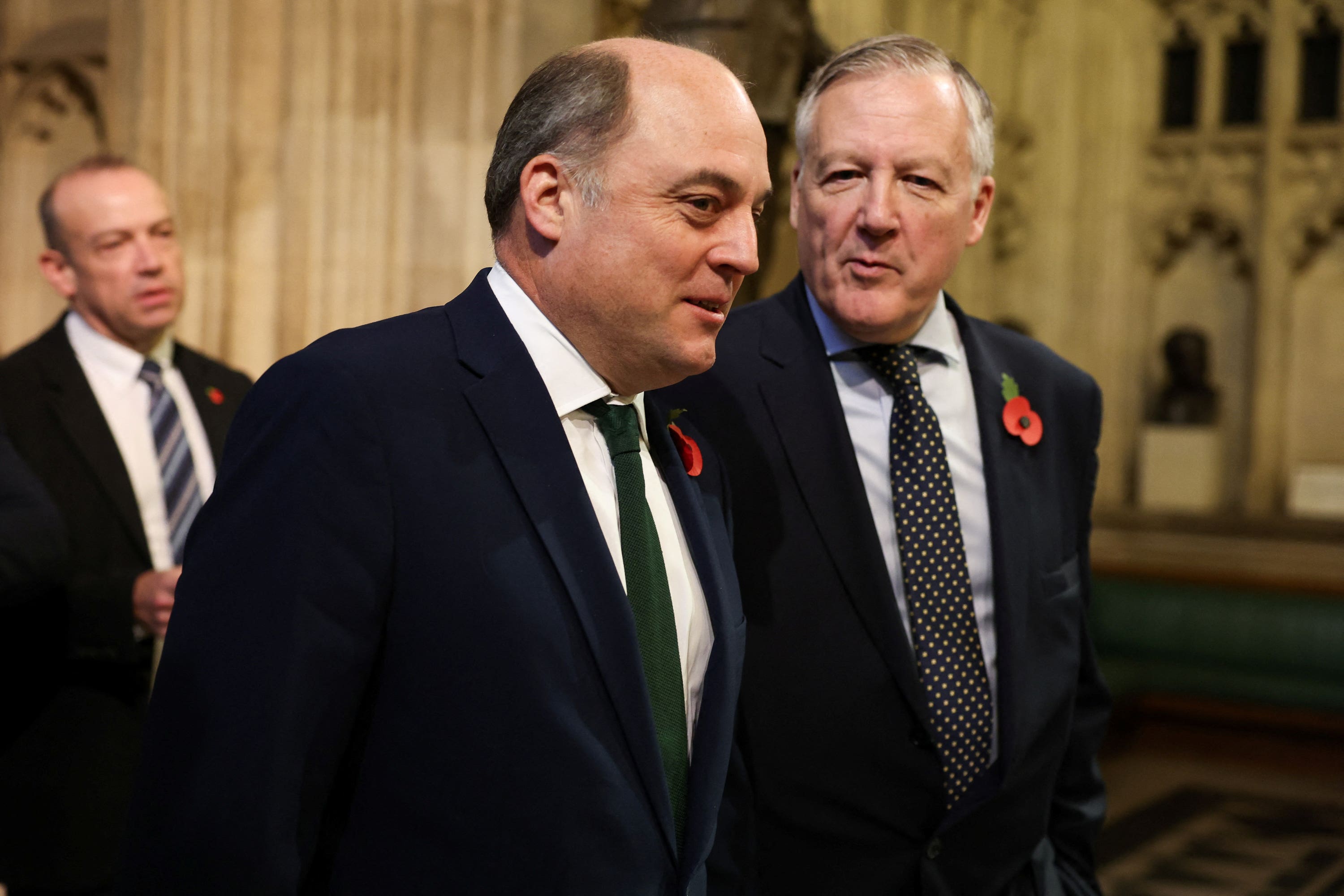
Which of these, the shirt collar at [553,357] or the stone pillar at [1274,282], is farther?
the stone pillar at [1274,282]

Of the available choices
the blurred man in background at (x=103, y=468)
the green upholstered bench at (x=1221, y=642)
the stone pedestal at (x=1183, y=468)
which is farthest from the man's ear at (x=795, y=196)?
the stone pedestal at (x=1183, y=468)

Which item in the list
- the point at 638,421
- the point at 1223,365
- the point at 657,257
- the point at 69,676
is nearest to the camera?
the point at 657,257

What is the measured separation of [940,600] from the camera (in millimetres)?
1696

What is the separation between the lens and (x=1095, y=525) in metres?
8.90

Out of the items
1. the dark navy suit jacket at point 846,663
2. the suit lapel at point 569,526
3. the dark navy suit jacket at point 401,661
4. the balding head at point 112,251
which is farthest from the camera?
the balding head at point 112,251

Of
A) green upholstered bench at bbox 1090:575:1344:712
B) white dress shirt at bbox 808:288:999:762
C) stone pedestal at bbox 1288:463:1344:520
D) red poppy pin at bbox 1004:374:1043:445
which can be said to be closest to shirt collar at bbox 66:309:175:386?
white dress shirt at bbox 808:288:999:762

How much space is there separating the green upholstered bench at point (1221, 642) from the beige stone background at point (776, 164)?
1929 millimetres

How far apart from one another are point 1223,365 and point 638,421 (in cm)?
912

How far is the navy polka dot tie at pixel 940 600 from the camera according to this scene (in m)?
1.68

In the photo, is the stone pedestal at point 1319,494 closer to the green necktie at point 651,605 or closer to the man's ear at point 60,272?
the man's ear at point 60,272

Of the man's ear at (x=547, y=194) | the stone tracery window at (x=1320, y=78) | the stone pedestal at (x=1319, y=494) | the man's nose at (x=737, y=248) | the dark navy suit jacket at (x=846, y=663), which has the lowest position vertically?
the stone pedestal at (x=1319, y=494)

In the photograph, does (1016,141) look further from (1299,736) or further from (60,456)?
(60,456)

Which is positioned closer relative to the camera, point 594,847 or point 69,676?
point 594,847

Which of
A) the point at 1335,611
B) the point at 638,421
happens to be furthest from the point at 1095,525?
the point at 638,421
